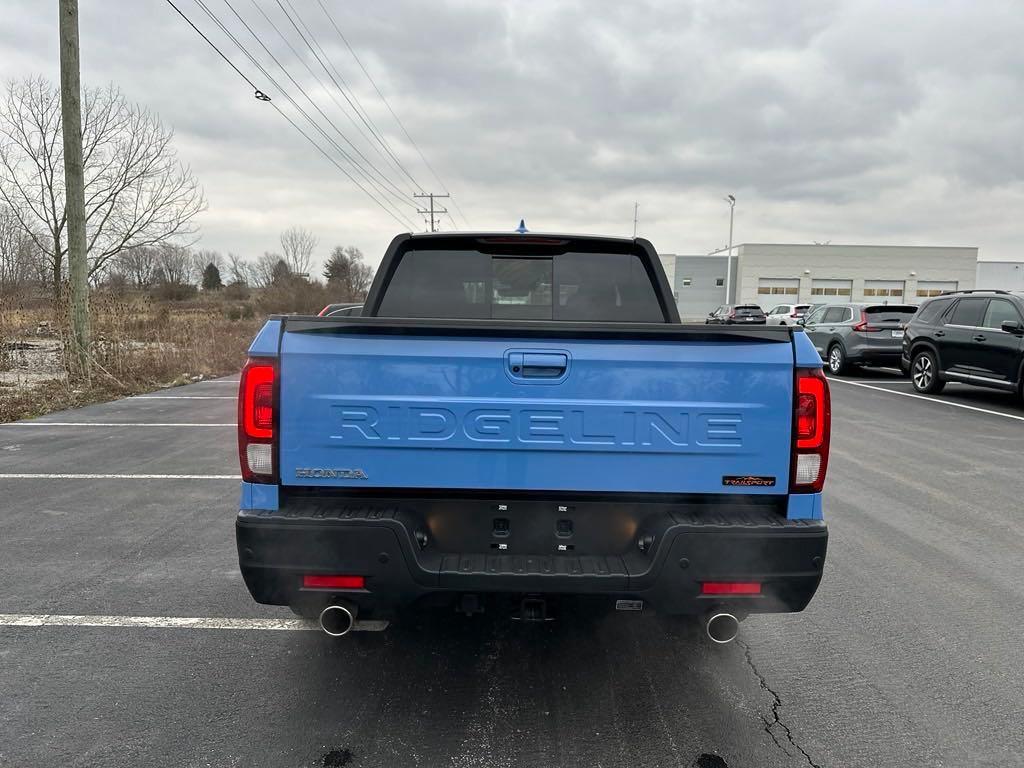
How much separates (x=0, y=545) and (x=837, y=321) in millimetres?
17477

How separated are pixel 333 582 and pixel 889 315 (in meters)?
16.7

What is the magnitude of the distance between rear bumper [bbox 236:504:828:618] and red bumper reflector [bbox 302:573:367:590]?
22 millimetres

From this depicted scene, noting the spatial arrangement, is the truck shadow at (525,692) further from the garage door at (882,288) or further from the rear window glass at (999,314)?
the garage door at (882,288)

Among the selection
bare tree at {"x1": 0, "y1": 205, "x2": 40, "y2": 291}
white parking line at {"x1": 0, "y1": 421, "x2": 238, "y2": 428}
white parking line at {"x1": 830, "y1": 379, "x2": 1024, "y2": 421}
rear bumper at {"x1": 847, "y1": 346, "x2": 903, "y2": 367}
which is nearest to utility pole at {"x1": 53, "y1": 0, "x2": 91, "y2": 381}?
white parking line at {"x1": 0, "y1": 421, "x2": 238, "y2": 428}

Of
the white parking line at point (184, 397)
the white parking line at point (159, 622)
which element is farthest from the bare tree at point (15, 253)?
the white parking line at point (159, 622)

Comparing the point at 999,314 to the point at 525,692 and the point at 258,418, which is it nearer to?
the point at 525,692

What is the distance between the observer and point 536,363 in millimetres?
2471

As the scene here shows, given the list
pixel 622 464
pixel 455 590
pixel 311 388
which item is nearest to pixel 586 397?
pixel 622 464

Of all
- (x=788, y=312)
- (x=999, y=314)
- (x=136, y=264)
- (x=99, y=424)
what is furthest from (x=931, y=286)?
(x=99, y=424)

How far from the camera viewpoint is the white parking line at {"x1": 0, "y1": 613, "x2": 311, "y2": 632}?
345cm

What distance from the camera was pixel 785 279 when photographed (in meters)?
59.3

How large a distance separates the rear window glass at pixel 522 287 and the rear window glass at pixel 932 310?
36.9 ft

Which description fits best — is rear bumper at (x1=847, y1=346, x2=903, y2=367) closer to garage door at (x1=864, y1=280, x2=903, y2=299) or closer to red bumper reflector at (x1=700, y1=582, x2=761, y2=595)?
red bumper reflector at (x1=700, y1=582, x2=761, y2=595)

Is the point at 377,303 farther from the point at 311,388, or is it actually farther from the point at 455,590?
the point at 455,590
